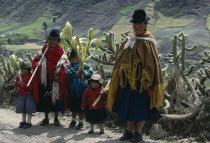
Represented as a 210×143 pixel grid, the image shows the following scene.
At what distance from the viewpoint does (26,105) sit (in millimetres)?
5922

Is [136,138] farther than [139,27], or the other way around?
[136,138]

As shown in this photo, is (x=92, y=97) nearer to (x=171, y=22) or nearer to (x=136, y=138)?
(x=136, y=138)

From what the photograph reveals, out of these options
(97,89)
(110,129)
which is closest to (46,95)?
(97,89)

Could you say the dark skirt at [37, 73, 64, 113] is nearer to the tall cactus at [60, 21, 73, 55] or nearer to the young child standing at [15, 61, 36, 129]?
the young child standing at [15, 61, 36, 129]

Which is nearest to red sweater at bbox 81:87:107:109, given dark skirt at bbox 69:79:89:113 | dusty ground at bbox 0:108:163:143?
dark skirt at bbox 69:79:89:113

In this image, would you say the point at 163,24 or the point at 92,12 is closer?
the point at 163,24

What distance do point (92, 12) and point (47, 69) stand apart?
71.7 meters

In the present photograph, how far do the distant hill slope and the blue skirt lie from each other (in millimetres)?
27400

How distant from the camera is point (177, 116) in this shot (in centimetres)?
582

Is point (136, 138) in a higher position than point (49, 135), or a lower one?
higher

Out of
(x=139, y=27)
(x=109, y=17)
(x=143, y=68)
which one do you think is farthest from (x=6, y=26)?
(x=143, y=68)

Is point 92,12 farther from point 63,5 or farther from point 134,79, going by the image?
point 134,79

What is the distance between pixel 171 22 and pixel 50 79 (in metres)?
51.9

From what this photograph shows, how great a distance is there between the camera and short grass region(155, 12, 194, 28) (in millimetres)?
52969
